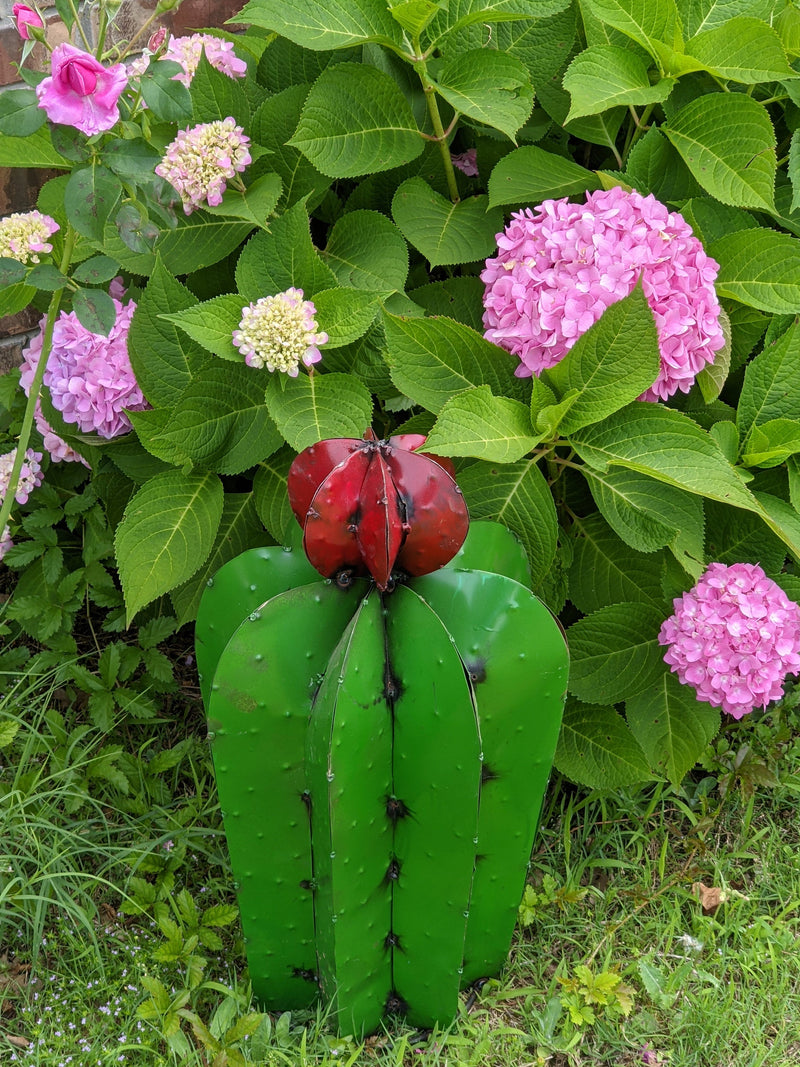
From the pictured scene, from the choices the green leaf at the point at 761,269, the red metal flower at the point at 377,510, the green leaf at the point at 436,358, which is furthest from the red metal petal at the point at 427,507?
the green leaf at the point at 761,269

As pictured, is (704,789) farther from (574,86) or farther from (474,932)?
(574,86)

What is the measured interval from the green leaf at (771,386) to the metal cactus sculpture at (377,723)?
1.87ft

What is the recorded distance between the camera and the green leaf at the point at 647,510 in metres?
1.67

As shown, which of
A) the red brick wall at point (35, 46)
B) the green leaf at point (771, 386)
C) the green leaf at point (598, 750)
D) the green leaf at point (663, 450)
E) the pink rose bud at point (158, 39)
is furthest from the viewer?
the red brick wall at point (35, 46)

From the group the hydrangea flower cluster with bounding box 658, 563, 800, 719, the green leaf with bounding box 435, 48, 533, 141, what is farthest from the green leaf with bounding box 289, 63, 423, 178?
the hydrangea flower cluster with bounding box 658, 563, 800, 719

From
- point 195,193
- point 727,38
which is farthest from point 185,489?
point 727,38

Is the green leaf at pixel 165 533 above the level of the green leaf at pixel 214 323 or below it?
below

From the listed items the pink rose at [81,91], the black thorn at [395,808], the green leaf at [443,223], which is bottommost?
the black thorn at [395,808]

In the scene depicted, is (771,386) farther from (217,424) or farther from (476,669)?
(217,424)

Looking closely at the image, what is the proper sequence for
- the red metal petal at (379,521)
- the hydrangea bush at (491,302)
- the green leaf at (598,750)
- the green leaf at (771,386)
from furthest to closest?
the green leaf at (598,750)
the green leaf at (771,386)
the hydrangea bush at (491,302)
the red metal petal at (379,521)

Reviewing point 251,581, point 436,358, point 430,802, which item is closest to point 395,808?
point 430,802

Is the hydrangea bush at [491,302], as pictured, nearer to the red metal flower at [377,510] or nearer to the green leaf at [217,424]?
the green leaf at [217,424]

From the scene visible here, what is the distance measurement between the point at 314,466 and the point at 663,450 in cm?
57

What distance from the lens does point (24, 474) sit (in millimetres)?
2072
